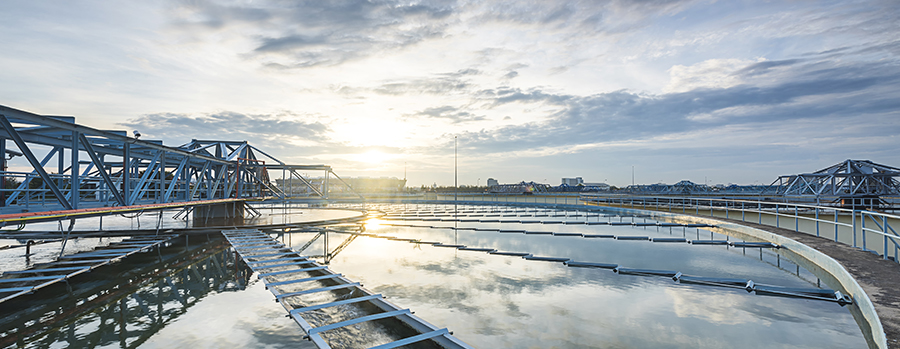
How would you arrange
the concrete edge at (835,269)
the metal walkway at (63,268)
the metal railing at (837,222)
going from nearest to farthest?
1. the concrete edge at (835,269)
2. the metal walkway at (63,268)
3. the metal railing at (837,222)

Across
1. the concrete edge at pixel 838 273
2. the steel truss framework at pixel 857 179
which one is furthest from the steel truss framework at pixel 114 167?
the steel truss framework at pixel 857 179

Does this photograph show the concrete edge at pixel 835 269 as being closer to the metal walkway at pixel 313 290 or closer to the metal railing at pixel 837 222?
the metal railing at pixel 837 222

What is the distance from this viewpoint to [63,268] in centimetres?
1138

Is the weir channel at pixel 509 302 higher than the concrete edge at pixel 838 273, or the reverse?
the concrete edge at pixel 838 273

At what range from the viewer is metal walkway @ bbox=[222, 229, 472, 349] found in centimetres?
616

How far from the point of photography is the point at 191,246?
1689 centimetres

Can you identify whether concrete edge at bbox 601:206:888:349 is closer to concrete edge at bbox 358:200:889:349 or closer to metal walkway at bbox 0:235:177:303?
concrete edge at bbox 358:200:889:349

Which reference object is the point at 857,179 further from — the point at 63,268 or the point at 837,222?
the point at 63,268

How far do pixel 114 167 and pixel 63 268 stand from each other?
14771 millimetres

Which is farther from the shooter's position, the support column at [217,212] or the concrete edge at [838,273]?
the support column at [217,212]

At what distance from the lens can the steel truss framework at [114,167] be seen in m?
10.7


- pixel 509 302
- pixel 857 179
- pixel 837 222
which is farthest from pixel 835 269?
pixel 857 179

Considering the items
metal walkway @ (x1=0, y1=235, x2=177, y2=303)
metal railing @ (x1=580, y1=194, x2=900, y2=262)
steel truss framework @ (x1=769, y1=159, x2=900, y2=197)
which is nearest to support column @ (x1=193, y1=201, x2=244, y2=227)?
metal walkway @ (x1=0, y1=235, x2=177, y2=303)

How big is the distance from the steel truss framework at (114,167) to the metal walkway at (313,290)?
4.17 meters
